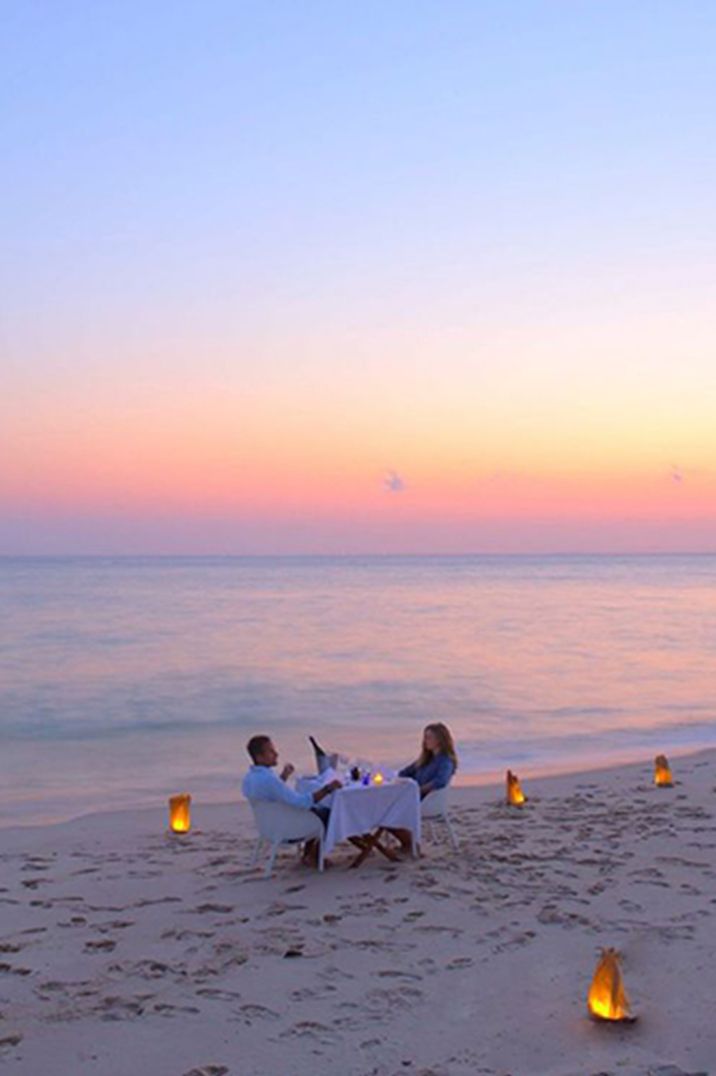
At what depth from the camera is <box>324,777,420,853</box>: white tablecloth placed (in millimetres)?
7500

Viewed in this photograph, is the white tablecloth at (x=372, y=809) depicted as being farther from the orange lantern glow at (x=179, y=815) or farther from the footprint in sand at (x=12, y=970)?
the footprint in sand at (x=12, y=970)

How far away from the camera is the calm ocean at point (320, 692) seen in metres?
14.7

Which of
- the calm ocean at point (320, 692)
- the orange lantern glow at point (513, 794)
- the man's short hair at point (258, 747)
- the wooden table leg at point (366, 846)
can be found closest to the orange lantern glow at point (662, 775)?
the orange lantern glow at point (513, 794)

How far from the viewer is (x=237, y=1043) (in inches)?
187

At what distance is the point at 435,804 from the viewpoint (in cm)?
819

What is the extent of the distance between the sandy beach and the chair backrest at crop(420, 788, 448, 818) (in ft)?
0.94

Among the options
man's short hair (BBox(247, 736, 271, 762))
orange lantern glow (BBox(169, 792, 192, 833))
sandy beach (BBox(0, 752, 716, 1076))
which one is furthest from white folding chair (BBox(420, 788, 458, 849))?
orange lantern glow (BBox(169, 792, 192, 833))

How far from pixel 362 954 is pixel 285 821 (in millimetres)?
1708

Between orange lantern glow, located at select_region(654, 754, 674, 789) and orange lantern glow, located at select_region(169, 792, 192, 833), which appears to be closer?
orange lantern glow, located at select_region(169, 792, 192, 833)

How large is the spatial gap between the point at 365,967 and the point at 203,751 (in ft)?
35.2

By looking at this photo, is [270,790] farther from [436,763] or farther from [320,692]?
[320,692]

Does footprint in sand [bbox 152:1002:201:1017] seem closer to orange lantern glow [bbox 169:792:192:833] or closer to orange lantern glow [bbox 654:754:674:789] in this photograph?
orange lantern glow [bbox 169:792:192:833]

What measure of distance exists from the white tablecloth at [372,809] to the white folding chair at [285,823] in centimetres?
12

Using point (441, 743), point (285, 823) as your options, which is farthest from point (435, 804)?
point (285, 823)
